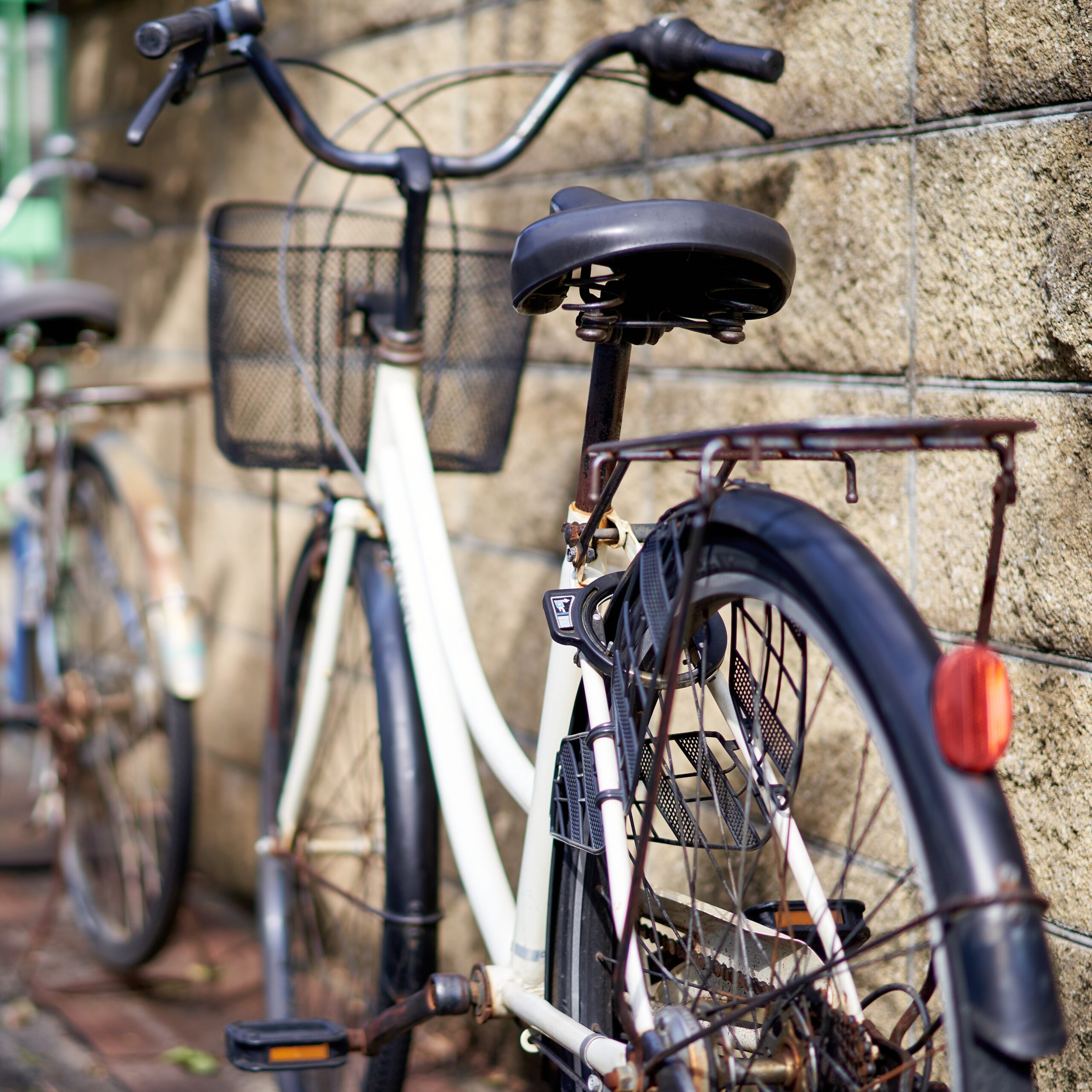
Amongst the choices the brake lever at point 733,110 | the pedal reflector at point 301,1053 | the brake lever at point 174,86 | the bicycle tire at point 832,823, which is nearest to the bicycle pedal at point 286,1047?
the pedal reflector at point 301,1053

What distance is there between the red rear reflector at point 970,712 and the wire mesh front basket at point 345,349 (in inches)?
49.2

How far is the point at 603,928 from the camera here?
1.42 metres

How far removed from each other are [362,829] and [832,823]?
0.86 m

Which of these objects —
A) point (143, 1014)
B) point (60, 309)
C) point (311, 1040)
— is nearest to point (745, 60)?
point (311, 1040)

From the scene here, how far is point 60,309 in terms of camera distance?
9.75ft

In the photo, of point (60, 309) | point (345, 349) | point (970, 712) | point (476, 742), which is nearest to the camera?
point (970, 712)

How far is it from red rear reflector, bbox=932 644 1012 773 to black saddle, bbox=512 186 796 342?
54 cm

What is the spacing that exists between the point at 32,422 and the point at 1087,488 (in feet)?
8.65

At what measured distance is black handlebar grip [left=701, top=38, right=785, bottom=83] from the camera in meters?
1.61

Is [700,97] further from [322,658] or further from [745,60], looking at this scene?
[322,658]

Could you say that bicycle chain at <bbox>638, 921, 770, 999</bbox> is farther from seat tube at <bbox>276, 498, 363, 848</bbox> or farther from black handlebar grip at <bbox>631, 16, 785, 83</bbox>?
black handlebar grip at <bbox>631, 16, 785, 83</bbox>

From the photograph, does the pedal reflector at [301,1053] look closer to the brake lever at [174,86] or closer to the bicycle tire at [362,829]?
the bicycle tire at [362,829]

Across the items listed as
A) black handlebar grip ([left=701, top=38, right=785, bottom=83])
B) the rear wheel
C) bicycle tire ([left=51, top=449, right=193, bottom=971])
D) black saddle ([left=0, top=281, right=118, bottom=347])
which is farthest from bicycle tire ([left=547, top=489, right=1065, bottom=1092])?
black saddle ([left=0, top=281, right=118, bottom=347])

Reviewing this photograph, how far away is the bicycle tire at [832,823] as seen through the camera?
912mm
